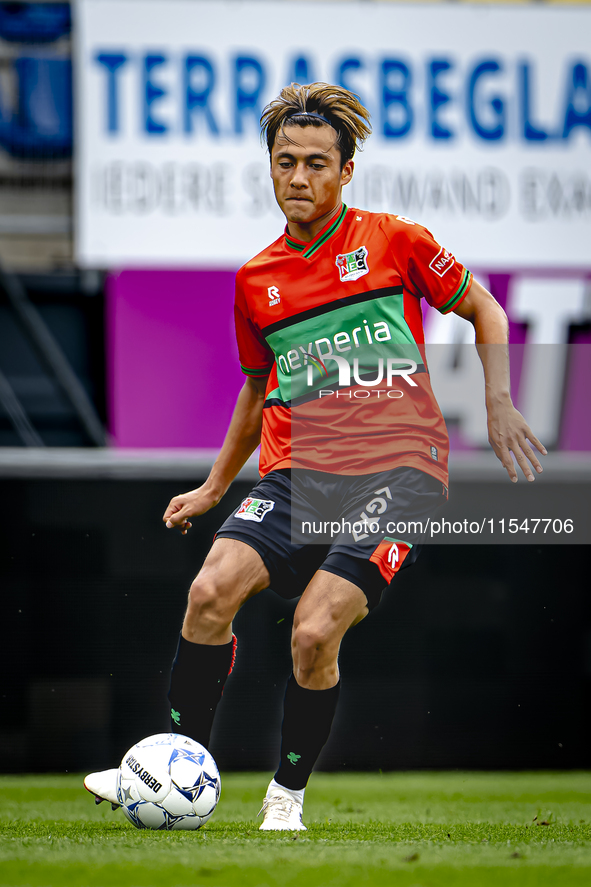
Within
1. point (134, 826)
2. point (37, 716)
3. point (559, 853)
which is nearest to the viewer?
point (559, 853)

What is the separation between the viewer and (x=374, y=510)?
3266 mm

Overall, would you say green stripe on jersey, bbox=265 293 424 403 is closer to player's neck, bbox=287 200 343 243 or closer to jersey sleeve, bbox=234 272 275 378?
jersey sleeve, bbox=234 272 275 378

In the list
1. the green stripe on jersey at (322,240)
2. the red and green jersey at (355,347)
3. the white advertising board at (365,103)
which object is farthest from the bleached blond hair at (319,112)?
the white advertising board at (365,103)

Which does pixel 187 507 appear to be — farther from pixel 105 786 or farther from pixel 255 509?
pixel 105 786

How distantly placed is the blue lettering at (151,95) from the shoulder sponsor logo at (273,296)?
2.64 meters

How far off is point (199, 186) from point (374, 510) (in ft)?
10.4

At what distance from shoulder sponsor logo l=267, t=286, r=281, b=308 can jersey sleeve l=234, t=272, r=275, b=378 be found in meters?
0.12

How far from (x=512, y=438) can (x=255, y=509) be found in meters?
0.86

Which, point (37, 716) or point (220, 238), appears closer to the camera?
point (37, 716)

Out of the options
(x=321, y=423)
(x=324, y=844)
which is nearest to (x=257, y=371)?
(x=321, y=423)

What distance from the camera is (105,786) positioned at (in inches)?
122

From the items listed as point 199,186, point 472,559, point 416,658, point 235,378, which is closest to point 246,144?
point 199,186

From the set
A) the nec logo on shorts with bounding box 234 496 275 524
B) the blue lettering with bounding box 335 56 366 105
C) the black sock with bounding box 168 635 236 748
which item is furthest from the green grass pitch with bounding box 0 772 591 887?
the blue lettering with bounding box 335 56 366 105

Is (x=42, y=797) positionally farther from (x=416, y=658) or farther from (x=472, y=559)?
(x=472, y=559)
